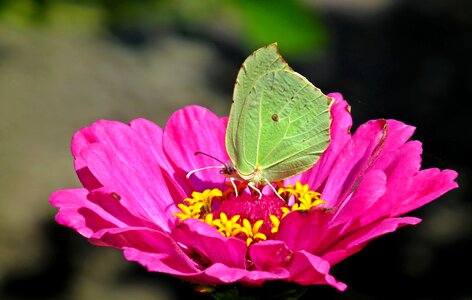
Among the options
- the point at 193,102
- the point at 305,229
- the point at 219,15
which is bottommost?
the point at 193,102

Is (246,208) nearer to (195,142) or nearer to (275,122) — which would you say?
(275,122)

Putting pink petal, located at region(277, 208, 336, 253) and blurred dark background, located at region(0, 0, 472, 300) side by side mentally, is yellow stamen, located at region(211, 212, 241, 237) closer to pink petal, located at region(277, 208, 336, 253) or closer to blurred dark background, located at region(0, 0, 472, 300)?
pink petal, located at region(277, 208, 336, 253)

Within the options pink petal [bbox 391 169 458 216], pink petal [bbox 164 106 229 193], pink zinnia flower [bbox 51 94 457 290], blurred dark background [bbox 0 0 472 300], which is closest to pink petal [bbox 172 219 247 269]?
pink zinnia flower [bbox 51 94 457 290]

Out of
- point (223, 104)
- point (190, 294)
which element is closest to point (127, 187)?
point (190, 294)

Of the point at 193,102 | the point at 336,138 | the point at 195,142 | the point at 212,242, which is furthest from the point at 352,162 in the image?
the point at 193,102

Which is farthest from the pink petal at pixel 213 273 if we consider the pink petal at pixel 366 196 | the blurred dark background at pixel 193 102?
the blurred dark background at pixel 193 102

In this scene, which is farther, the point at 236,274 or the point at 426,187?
the point at 426,187
